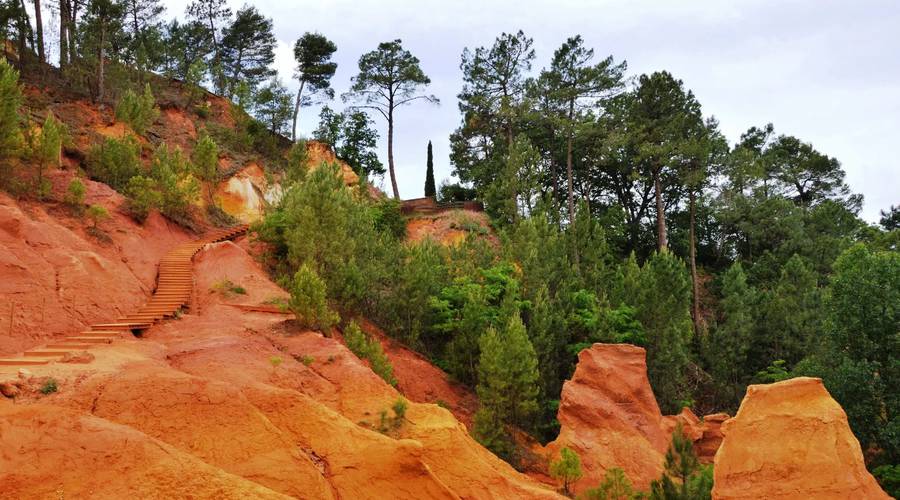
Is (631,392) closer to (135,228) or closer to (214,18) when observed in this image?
(135,228)

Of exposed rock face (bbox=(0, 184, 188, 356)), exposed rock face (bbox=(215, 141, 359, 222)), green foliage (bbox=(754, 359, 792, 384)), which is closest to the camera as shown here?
exposed rock face (bbox=(0, 184, 188, 356))

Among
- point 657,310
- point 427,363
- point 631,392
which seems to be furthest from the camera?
point 657,310

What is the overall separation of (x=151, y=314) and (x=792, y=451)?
1418 cm

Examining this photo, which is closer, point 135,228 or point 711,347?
point 135,228

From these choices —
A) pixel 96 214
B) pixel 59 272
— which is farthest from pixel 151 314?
pixel 96 214

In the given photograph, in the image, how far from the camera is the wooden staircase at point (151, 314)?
10055 millimetres

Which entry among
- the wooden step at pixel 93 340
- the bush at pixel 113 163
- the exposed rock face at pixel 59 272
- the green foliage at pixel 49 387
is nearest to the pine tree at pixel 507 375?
the exposed rock face at pixel 59 272

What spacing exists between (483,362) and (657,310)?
896 centimetres

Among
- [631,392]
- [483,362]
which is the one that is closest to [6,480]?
[483,362]

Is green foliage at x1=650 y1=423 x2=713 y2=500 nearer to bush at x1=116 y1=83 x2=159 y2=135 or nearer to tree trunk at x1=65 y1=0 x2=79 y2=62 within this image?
bush at x1=116 y1=83 x2=159 y2=135

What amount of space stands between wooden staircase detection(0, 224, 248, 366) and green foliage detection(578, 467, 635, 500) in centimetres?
1121

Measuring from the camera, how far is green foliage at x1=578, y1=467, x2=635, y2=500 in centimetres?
1445

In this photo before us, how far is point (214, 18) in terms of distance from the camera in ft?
153

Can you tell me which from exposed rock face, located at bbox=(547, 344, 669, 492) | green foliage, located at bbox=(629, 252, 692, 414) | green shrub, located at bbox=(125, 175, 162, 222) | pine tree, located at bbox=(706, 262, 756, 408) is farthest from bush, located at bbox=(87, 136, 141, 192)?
pine tree, located at bbox=(706, 262, 756, 408)
